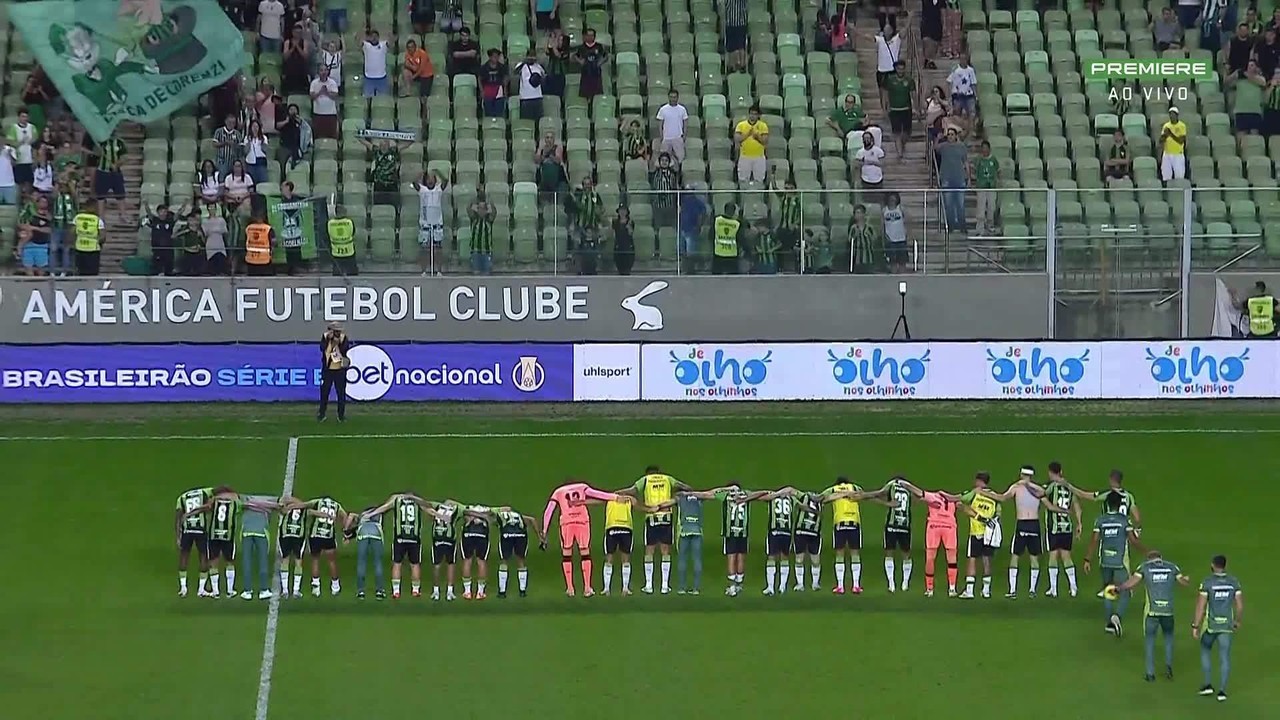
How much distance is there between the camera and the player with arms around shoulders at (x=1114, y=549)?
85.0 ft

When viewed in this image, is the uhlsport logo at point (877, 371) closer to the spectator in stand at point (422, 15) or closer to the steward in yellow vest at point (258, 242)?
the steward in yellow vest at point (258, 242)

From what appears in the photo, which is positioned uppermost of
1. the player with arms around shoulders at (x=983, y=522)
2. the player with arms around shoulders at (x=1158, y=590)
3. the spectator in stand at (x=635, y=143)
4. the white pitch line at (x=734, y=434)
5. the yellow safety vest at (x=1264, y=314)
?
→ the spectator in stand at (x=635, y=143)

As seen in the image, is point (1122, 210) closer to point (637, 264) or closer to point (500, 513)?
point (637, 264)

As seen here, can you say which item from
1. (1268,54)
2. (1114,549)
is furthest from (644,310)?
(1114,549)

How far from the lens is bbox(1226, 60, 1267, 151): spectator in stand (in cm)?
4238

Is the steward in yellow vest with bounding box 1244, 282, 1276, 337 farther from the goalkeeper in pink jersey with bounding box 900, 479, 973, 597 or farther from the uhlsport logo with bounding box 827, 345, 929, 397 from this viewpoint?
the goalkeeper in pink jersey with bounding box 900, 479, 973, 597

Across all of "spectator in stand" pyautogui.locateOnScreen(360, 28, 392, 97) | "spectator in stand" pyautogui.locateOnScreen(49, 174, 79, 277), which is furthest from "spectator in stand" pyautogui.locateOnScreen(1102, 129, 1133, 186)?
→ "spectator in stand" pyautogui.locateOnScreen(49, 174, 79, 277)

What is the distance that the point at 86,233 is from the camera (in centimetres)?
3803

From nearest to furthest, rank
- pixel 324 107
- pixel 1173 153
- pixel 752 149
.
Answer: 1. pixel 752 149
2. pixel 1173 153
3. pixel 324 107

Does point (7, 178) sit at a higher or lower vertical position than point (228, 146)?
lower

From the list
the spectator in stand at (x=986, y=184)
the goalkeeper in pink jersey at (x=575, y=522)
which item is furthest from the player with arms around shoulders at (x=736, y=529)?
the spectator in stand at (x=986, y=184)

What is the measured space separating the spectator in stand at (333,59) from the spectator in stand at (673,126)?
6078mm

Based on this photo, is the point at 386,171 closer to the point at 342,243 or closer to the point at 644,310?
the point at 342,243

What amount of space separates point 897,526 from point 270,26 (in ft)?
64.3
